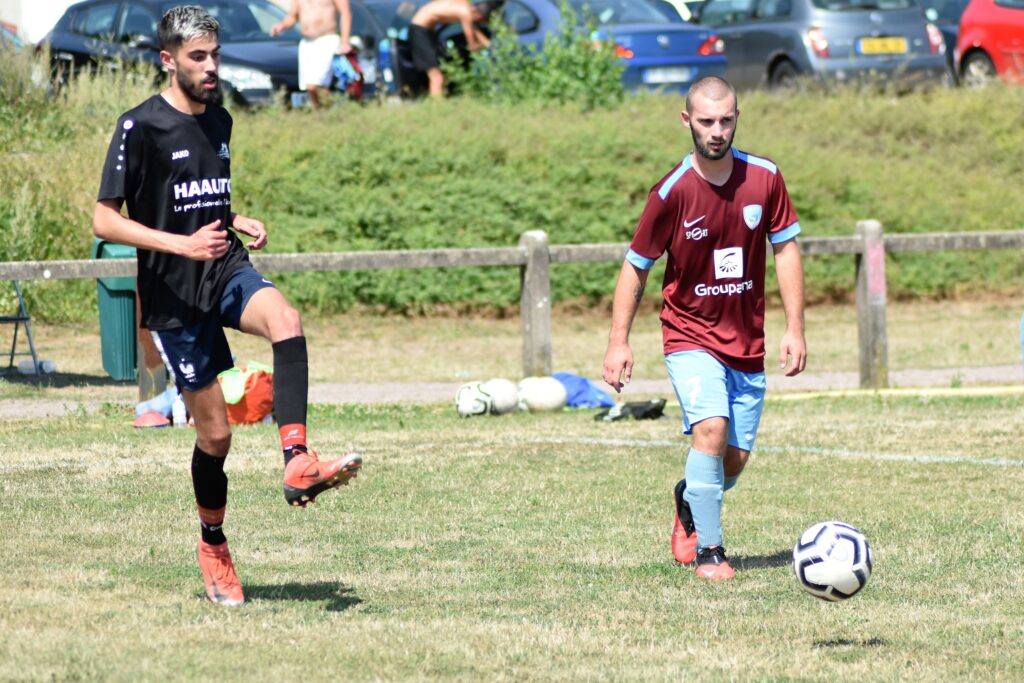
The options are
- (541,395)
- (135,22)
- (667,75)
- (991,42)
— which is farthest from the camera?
(991,42)

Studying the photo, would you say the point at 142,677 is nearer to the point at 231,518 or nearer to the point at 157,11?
the point at 231,518

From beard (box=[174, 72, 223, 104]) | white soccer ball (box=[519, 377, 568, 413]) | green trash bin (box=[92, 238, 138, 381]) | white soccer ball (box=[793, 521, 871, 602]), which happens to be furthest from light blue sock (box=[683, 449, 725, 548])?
green trash bin (box=[92, 238, 138, 381])

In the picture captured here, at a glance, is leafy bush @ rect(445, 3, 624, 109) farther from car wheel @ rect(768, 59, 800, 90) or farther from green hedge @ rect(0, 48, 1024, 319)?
car wheel @ rect(768, 59, 800, 90)

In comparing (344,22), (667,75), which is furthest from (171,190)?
(667,75)

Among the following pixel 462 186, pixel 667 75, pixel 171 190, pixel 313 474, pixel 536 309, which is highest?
pixel 667 75

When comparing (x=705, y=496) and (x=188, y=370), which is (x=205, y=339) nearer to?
(x=188, y=370)

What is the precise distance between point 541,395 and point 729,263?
19.5 feet

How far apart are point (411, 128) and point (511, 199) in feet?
5.58

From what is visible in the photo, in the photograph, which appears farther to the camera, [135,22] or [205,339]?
[135,22]

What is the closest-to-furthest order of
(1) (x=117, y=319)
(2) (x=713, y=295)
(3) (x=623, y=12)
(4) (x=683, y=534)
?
(2) (x=713, y=295), (4) (x=683, y=534), (1) (x=117, y=319), (3) (x=623, y=12)

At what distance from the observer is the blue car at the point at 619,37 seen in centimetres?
2275

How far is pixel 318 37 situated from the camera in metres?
20.8

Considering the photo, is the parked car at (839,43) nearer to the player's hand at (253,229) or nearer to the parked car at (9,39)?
the parked car at (9,39)

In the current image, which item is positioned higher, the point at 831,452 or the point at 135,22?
the point at 135,22
